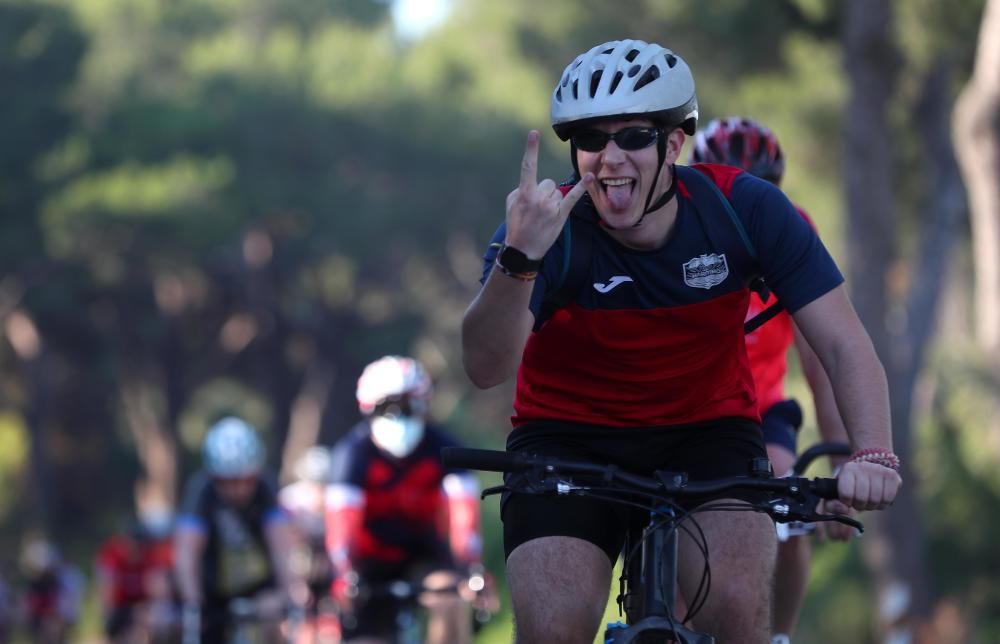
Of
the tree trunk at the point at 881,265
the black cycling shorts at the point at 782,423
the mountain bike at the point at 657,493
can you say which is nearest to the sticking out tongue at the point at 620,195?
the mountain bike at the point at 657,493

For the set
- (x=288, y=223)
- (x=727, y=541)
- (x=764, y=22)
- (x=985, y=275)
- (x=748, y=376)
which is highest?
(x=288, y=223)

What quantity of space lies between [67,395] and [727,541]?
1754 inches

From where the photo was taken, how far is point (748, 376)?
5.32 meters

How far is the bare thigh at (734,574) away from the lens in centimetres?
477

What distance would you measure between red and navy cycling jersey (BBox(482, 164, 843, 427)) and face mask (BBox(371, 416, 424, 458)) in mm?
5686

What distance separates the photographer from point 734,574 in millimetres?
4785

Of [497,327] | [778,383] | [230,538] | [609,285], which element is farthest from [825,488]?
[230,538]

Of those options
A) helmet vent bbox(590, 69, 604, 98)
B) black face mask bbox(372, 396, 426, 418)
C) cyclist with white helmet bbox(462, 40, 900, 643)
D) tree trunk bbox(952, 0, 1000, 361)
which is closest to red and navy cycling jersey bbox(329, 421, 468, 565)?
black face mask bbox(372, 396, 426, 418)

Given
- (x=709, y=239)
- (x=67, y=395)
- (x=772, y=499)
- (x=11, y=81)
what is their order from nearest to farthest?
(x=772, y=499), (x=709, y=239), (x=11, y=81), (x=67, y=395)

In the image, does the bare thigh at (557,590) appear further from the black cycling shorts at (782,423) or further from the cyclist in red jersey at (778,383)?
the black cycling shorts at (782,423)

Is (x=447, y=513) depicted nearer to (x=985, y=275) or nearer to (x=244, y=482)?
(x=244, y=482)

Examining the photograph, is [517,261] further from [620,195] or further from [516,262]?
[620,195]

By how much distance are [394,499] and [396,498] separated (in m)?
0.01

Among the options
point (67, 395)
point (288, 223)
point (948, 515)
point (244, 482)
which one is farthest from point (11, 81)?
point (244, 482)
